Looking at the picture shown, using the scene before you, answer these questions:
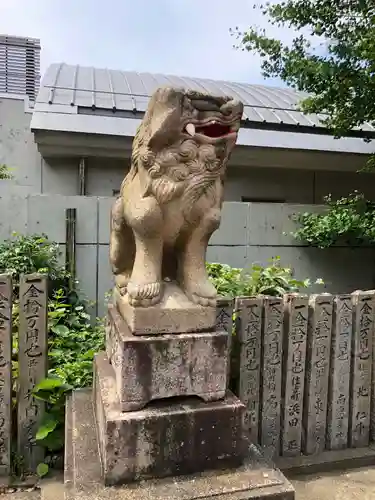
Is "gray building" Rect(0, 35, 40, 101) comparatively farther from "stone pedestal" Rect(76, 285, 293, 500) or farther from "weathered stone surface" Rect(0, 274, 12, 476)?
"stone pedestal" Rect(76, 285, 293, 500)

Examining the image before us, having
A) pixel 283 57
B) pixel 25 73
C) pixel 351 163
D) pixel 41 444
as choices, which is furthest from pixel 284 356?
pixel 25 73

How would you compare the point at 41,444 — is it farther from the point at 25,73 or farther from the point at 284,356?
the point at 25,73

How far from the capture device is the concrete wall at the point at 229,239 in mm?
4805

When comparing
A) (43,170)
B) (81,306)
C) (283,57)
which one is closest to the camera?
(81,306)

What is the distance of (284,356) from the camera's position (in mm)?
2924

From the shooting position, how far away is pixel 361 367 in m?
3.08

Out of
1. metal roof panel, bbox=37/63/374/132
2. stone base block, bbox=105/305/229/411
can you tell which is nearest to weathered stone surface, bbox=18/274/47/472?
stone base block, bbox=105/305/229/411

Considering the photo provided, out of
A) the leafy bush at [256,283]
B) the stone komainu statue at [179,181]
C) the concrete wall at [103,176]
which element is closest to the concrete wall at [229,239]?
the leafy bush at [256,283]

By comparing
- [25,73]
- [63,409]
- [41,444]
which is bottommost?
[41,444]

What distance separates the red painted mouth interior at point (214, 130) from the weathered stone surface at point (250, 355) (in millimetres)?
1287

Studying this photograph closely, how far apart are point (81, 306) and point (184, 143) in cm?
309

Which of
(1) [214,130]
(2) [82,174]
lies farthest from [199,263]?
(2) [82,174]

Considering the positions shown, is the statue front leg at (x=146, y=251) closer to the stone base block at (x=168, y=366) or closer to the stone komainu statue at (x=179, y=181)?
the stone komainu statue at (x=179, y=181)

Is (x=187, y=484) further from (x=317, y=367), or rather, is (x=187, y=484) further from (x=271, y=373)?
(x=317, y=367)
